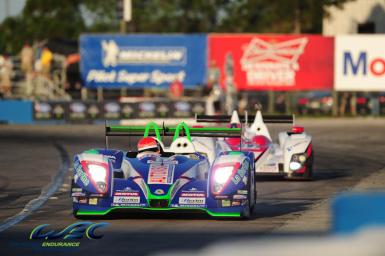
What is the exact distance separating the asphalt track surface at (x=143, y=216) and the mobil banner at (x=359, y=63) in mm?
7710

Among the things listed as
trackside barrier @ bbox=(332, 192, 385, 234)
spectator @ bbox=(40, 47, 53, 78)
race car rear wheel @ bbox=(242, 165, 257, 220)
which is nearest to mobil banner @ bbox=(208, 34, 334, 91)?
spectator @ bbox=(40, 47, 53, 78)

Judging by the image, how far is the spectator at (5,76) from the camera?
40.1 meters

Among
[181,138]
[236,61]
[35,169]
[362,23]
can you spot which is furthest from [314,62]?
[181,138]

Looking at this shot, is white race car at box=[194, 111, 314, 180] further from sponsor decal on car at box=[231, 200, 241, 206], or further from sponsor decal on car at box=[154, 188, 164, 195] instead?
sponsor decal on car at box=[154, 188, 164, 195]

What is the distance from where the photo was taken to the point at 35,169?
20.7 metres

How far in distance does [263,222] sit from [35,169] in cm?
943

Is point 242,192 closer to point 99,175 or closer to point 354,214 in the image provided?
point 99,175

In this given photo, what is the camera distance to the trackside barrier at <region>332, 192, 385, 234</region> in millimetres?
5031

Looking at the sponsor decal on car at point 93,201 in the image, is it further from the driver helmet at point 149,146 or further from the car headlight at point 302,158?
the car headlight at point 302,158

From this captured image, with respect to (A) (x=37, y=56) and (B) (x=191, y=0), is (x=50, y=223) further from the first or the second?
(B) (x=191, y=0)

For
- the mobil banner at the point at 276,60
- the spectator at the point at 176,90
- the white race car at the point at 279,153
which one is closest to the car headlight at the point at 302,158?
the white race car at the point at 279,153

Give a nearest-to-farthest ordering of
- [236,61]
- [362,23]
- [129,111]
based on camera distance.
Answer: [129,111] → [236,61] → [362,23]

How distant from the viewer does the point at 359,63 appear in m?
40.2

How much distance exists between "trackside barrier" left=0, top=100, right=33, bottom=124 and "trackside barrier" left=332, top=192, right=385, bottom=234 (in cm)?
3207
